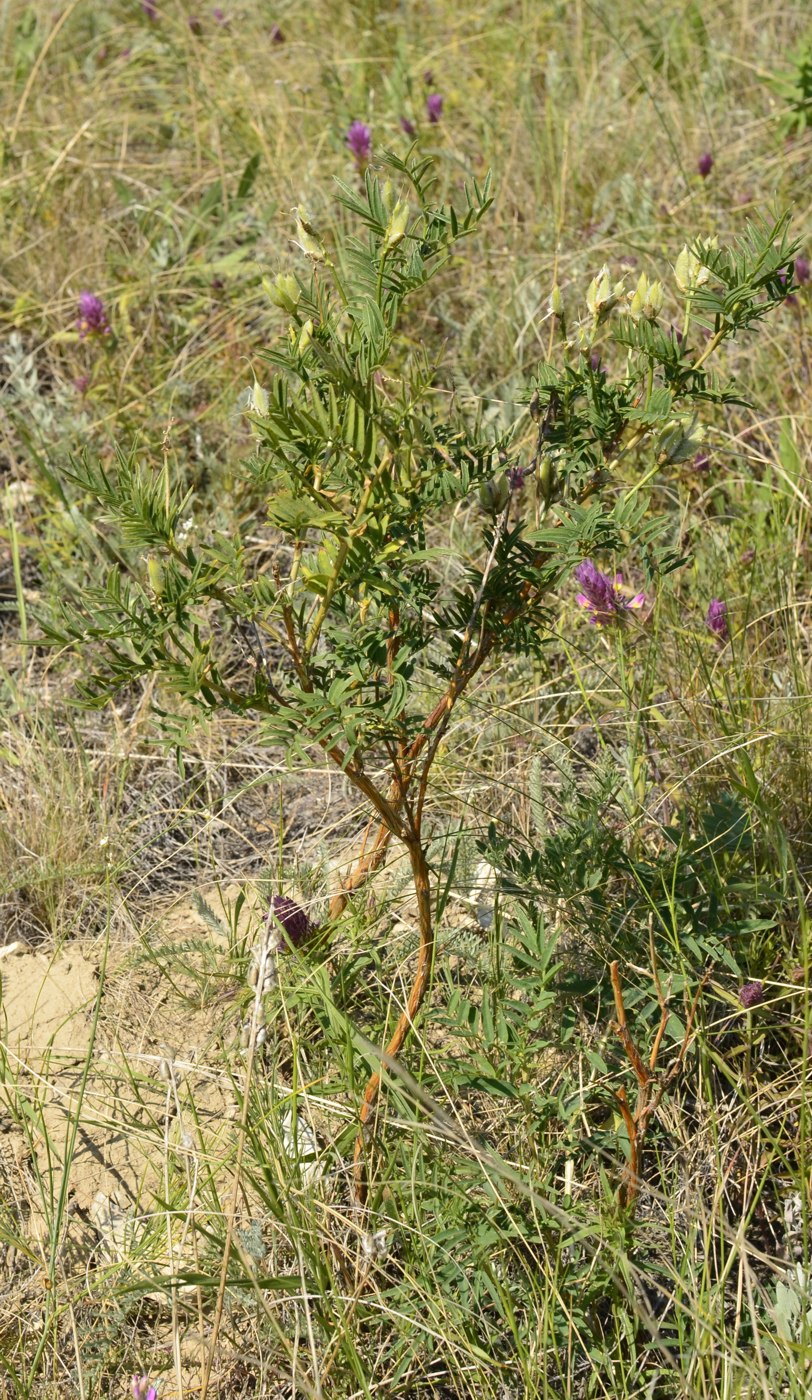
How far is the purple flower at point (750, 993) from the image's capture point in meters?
1.81

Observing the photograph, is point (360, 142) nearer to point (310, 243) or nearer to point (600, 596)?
point (600, 596)

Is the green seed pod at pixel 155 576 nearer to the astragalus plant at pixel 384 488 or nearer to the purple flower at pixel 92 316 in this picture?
the astragalus plant at pixel 384 488

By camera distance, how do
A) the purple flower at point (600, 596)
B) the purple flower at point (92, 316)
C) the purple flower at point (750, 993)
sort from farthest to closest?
the purple flower at point (92, 316), the purple flower at point (600, 596), the purple flower at point (750, 993)

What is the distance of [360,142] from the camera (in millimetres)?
3230

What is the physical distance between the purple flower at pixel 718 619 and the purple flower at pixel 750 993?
0.69m

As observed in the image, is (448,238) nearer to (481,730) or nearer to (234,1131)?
(481,730)

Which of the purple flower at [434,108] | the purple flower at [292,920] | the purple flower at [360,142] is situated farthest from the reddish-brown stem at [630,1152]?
the purple flower at [434,108]

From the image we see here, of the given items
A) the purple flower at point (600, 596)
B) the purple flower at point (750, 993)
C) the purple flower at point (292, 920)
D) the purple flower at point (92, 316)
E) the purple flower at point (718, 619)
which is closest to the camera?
the purple flower at point (750, 993)

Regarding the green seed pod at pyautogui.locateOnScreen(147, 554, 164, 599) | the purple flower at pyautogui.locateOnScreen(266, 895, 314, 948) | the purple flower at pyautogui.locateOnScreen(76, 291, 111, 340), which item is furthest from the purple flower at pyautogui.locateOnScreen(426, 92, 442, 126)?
the green seed pod at pyautogui.locateOnScreen(147, 554, 164, 599)

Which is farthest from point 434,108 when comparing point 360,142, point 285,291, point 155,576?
point 155,576

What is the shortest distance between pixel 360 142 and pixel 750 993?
2.34m

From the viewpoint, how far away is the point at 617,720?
233 centimetres

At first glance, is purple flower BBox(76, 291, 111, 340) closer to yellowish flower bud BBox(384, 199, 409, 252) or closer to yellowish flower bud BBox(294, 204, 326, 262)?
yellowish flower bud BBox(294, 204, 326, 262)

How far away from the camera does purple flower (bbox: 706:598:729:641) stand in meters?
2.27
